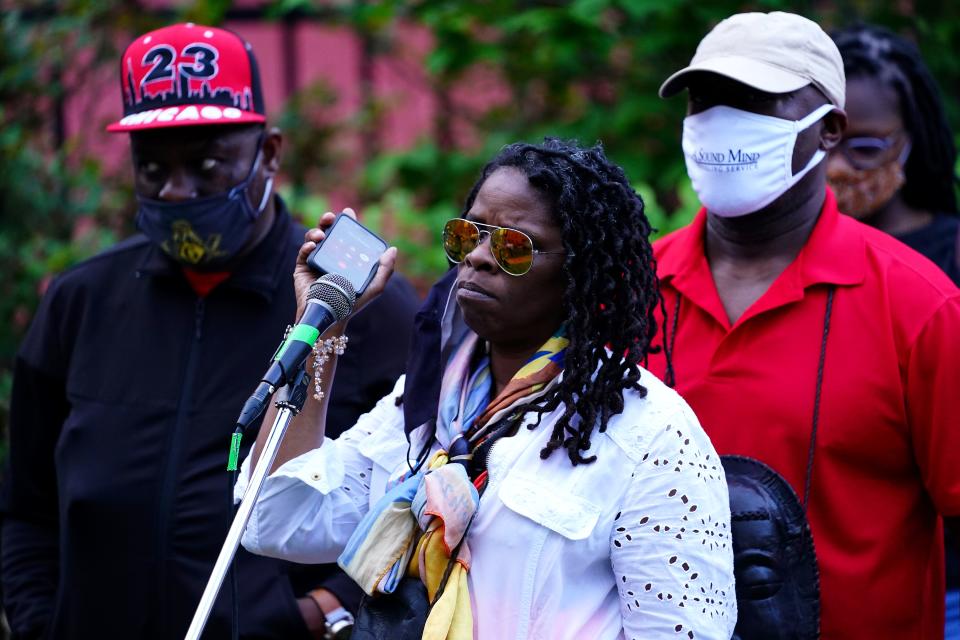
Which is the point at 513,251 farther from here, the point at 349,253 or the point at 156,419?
the point at 156,419

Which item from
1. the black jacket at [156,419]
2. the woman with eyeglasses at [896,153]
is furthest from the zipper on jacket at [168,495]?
the woman with eyeglasses at [896,153]

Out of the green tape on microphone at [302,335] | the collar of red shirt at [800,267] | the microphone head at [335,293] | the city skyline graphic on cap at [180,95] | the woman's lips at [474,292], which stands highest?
the city skyline graphic on cap at [180,95]

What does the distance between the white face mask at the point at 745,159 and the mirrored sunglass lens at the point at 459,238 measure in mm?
867

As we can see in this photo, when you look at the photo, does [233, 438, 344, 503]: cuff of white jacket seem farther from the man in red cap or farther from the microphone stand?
the man in red cap

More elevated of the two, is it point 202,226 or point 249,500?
point 202,226

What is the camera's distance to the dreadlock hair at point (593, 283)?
8.10 feet

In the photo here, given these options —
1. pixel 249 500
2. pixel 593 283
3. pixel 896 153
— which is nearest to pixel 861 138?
pixel 896 153

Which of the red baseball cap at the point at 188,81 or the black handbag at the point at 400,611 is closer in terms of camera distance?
the black handbag at the point at 400,611

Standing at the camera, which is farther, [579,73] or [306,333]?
[579,73]

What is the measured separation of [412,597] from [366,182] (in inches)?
224

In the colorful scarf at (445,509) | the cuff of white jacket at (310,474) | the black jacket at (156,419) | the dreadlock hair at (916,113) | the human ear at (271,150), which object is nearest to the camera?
the colorful scarf at (445,509)

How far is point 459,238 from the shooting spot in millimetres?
2635

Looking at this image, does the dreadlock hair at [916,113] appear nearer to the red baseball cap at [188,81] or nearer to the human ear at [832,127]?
the human ear at [832,127]

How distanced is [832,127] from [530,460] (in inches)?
54.2
